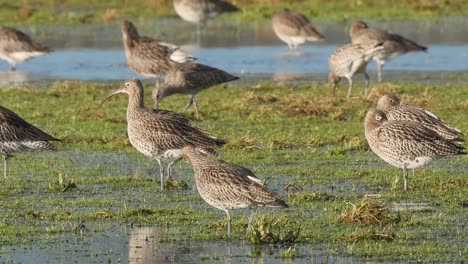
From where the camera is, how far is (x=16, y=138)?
14.9 metres

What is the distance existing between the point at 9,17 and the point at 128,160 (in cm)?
2292

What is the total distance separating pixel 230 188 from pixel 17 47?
18.0 metres

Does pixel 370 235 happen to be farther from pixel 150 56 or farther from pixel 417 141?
pixel 150 56

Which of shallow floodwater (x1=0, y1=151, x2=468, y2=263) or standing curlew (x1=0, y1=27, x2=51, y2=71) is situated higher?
shallow floodwater (x1=0, y1=151, x2=468, y2=263)

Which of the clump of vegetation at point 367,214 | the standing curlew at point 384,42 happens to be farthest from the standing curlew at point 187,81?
the clump of vegetation at point 367,214

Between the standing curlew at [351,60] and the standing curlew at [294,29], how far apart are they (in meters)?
7.87

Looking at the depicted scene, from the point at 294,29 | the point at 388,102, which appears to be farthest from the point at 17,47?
the point at 388,102

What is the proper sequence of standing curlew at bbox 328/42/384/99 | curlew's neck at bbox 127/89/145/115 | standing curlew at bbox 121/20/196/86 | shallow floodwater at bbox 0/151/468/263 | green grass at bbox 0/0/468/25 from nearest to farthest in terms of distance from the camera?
shallow floodwater at bbox 0/151/468/263 < curlew's neck at bbox 127/89/145/115 < standing curlew at bbox 328/42/384/99 < standing curlew at bbox 121/20/196/86 < green grass at bbox 0/0/468/25

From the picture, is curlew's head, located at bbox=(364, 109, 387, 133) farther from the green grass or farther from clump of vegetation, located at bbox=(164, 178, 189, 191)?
the green grass

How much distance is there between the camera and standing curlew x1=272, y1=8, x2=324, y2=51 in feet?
101

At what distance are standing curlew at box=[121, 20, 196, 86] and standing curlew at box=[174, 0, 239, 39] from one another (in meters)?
11.0

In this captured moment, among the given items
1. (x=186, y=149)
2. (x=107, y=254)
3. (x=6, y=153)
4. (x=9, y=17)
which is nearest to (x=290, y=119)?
(x=6, y=153)

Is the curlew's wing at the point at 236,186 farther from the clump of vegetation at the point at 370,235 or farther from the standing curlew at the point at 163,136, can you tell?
the standing curlew at the point at 163,136

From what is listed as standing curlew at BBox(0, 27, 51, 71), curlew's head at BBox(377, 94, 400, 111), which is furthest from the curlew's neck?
standing curlew at BBox(0, 27, 51, 71)
